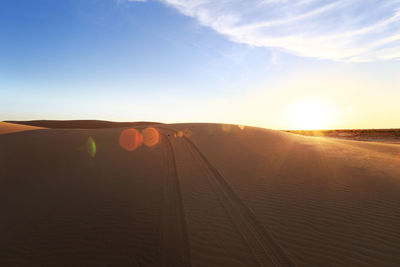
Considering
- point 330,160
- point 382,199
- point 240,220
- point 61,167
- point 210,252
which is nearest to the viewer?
point 210,252

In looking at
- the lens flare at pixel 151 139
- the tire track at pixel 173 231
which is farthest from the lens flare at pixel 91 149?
the tire track at pixel 173 231

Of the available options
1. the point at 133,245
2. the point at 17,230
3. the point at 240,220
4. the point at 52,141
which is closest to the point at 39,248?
the point at 17,230

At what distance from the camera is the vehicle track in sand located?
321 centimetres

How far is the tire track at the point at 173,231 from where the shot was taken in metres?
3.18

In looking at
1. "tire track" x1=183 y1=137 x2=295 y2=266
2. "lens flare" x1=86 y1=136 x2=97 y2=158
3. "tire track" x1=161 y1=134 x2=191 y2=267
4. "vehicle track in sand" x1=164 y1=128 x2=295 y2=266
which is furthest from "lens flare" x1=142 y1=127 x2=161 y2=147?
"tire track" x1=183 y1=137 x2=295 y2=266

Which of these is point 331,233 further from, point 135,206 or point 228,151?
point 228,151

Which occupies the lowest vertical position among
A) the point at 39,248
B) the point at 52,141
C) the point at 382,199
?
the point at 39,248

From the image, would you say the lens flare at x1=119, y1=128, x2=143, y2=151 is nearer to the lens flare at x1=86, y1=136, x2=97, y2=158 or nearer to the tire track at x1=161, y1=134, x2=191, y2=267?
the lens flare at x1=86, y1=136, x2=97, y2=158

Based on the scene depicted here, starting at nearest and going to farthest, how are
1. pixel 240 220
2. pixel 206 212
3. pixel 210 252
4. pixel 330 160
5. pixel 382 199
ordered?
pixel 210 252, pixel 240 220, pixel 206 212, pixel 382 199, pixel 330 160

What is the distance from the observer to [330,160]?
9172 millimetres

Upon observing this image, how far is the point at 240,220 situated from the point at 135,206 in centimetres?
256

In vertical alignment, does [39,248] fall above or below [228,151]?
below

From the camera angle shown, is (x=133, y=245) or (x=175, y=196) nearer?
(x=133, y=245)

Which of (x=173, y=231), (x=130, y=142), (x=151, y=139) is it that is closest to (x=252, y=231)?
(x=173, y=231)
